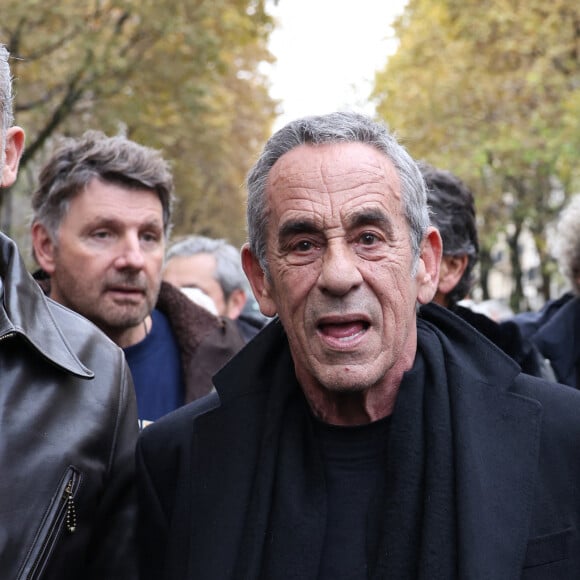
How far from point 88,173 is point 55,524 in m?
2.02

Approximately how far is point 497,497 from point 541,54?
51.3 ft

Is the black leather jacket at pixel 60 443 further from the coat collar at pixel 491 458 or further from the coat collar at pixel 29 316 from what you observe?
the coat collar at pixel 491 458

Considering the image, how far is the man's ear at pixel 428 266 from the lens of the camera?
2777 mm

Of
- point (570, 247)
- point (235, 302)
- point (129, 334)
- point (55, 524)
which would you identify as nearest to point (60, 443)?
point (55, 524)

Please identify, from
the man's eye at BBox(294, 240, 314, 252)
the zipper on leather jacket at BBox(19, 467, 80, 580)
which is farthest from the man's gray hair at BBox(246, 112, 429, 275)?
the zipper on leather jacket at BBox(19, 467, 80, 580)

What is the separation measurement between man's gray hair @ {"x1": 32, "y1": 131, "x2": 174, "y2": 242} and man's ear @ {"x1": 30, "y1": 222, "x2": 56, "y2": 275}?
0.03 m

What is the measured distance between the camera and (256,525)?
99.2 inches

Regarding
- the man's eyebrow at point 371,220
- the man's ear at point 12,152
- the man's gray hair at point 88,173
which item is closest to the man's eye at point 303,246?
the man's eyebrow at point 371,220

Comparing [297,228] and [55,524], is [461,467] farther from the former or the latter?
[55,524]

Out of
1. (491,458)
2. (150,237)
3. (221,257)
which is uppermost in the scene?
(221,257)

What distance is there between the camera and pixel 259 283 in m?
2.88

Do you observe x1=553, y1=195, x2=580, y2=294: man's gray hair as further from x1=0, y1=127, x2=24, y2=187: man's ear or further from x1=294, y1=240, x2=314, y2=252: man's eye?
x1=0, y1=127, x2=24, y2=187: man's ear

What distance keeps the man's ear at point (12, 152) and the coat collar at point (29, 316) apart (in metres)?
0.17

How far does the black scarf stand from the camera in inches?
92.9
